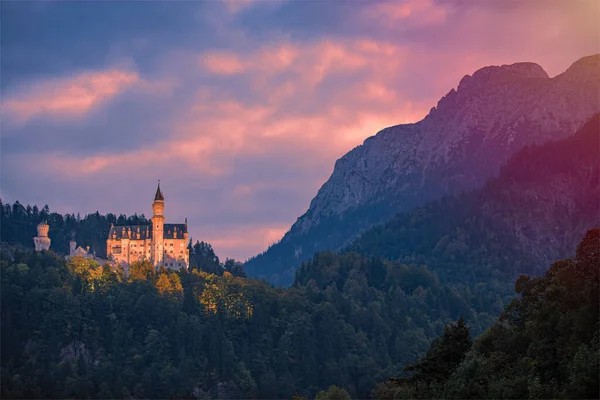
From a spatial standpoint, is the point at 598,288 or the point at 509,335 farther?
the point at 509,335

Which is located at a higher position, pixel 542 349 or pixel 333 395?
pixel 542 349

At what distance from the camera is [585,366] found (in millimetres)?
80438

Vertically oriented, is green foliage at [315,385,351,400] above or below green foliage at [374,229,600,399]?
below

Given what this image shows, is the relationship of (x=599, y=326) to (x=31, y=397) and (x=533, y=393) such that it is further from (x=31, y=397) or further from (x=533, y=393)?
(x=31, y=397)

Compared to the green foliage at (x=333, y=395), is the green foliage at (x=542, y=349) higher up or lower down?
higher up

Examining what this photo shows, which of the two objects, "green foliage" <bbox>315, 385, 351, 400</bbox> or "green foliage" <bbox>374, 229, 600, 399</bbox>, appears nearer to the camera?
"green foliage" <bbox>374, 229, 600, 399</bbox>

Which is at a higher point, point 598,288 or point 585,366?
point 598,288

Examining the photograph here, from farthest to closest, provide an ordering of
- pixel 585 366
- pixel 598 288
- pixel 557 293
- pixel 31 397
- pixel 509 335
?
pixel 31 397
pixel 509 335
pixel 557 293
pixel 598 288
pixel 585 366

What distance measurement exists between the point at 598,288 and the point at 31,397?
13032 cm

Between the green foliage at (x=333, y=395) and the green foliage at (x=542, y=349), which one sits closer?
the green foliage at (x=542, y=349)

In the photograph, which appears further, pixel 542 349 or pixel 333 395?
pixel 333 395

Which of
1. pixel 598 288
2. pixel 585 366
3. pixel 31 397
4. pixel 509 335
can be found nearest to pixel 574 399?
pixel 585 366

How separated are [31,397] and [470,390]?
118282 millimetres

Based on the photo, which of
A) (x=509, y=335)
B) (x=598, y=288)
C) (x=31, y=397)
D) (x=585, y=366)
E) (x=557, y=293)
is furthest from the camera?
(x=31, y=397)
